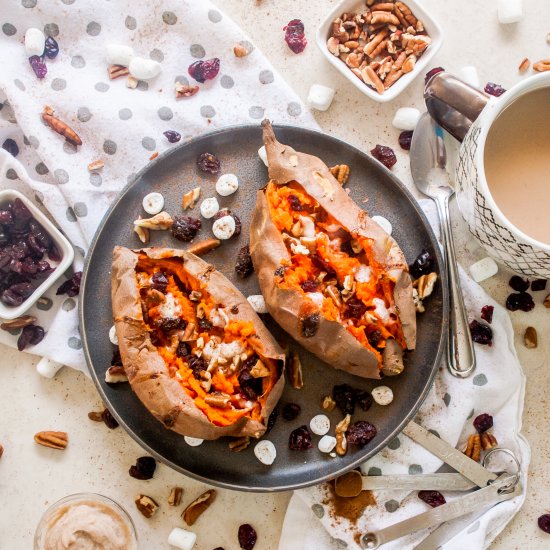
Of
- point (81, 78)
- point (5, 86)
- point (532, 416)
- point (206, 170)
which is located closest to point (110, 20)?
point (81, 78)

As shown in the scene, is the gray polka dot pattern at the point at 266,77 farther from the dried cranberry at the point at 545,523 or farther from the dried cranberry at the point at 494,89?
the dried cranberry at the point at 545,523

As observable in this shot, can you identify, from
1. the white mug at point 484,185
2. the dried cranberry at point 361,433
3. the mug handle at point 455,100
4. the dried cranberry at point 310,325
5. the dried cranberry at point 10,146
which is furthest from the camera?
the dried cranberry at point 10,146

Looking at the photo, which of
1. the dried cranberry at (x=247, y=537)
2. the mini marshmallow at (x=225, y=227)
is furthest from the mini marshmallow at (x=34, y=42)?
the dried cranberry at (x=247, y=537)

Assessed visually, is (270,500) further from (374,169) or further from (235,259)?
(374,169)

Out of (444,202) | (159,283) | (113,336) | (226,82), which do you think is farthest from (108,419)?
(444,202)

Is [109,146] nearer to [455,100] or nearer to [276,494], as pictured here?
[455,100]

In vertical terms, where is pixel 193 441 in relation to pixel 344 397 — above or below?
below
